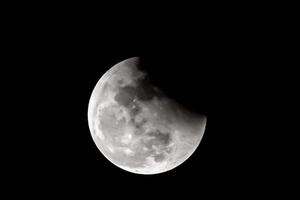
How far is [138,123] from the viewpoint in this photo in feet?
17.0

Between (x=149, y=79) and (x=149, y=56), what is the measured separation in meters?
0.49

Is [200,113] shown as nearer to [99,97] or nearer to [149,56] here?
[149,56]

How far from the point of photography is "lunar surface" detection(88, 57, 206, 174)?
5.20 m

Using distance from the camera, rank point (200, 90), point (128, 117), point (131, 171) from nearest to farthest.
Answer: point (128, 117) → point (200, 90) → point (131, 171)

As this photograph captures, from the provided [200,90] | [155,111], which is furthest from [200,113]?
[155,111]

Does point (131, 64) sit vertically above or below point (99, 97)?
above

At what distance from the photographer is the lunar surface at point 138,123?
205 inches

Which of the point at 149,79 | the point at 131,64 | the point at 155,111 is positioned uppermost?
the point at 131,64

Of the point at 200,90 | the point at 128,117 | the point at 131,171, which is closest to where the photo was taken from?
the point at 128,117

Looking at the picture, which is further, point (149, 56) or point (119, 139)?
point (149, 56)

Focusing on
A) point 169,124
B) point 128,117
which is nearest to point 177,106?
point 169,124

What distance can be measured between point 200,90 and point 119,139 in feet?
4.64

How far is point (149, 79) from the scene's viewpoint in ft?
17.6

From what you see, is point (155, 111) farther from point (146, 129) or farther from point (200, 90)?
point (200, 90)
